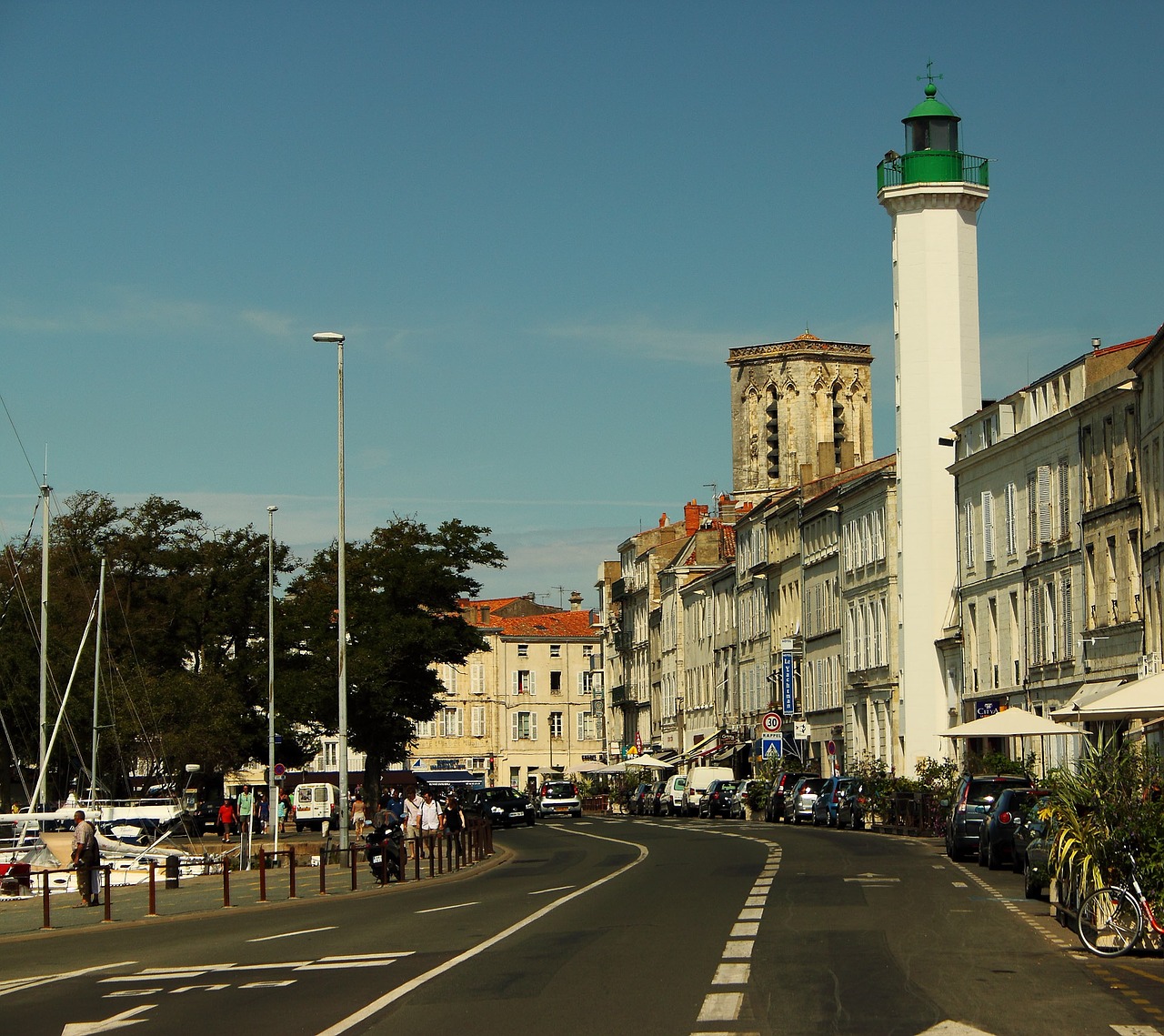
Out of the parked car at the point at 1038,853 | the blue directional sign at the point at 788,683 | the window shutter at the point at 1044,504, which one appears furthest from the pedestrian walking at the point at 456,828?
the blue directional sign at the point at 788,683

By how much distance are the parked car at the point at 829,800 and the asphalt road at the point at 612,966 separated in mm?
26465

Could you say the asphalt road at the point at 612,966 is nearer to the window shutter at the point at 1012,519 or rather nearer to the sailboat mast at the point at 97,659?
the window shutter at the point at 1012,519

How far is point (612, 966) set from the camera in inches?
652

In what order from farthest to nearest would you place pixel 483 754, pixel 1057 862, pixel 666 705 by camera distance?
1. pixel 483 754
2. pixel 666 705
3. pixel 1057 862

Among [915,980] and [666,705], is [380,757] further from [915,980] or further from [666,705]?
[915,980]

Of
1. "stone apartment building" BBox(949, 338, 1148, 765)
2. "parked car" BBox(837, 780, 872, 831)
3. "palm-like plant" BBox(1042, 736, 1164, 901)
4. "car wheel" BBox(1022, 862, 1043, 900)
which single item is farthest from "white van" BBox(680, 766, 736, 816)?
"palm-like plant" BBox(1042, 736, 1164, 901)

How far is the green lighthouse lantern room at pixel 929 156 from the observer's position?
67.3m

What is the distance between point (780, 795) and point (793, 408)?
76.7 meters

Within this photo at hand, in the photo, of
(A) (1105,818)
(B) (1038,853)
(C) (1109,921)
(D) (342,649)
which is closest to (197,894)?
(D) (342,649)

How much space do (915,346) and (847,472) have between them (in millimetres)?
23290

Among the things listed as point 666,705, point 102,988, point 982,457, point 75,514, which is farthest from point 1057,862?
point 666,705

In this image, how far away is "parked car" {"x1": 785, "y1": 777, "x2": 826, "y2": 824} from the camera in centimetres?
5900

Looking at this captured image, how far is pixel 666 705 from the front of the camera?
114m

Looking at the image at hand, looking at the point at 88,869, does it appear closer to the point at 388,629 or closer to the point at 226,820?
the point at 226,820
